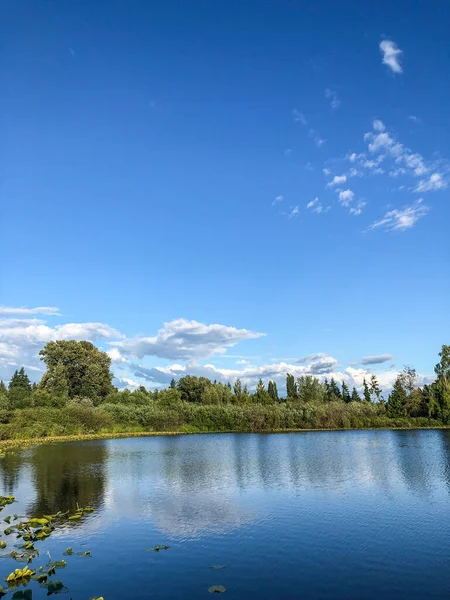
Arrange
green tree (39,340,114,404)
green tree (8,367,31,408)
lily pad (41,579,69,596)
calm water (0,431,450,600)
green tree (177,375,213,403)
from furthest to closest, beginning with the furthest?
1. green tree (177,375,213,403)
2. green tree (39,340,114,404)
3. green tree (8,367,31,408)
4. calm water (0,431,450,600)
5. lily pad (41,579,69,596)

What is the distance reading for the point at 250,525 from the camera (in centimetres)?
2444

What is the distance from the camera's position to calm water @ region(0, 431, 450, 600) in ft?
55.9

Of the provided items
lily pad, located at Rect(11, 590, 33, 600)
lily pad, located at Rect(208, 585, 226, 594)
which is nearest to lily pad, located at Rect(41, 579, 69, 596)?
lily pad, located at Rect(11, 590, 33, 600)

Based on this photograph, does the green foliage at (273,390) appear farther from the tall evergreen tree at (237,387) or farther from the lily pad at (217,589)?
the lily pad at (217,589)

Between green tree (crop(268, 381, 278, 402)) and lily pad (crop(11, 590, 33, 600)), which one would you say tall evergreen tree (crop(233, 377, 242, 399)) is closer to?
green tree (crop(268, 381, 278, 402))

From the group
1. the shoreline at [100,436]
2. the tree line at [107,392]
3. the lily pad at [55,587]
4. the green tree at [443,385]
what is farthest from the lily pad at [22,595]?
the green tree at [443,385]

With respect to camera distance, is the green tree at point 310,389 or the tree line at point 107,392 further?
the green tree at point 310,389

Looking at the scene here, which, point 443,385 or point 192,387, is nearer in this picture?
point 443,385

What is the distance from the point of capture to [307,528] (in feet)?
78.1

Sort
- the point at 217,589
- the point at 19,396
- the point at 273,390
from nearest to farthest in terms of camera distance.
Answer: the point at 217,589
the point at 19,396
the point at 273,390

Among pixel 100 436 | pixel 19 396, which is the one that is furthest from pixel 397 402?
pixel 19 396

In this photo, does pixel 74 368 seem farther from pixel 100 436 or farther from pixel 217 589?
pixel 217 589

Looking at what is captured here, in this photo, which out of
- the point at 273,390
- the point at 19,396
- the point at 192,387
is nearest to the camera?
the point at 19,396

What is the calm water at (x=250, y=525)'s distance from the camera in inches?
671
